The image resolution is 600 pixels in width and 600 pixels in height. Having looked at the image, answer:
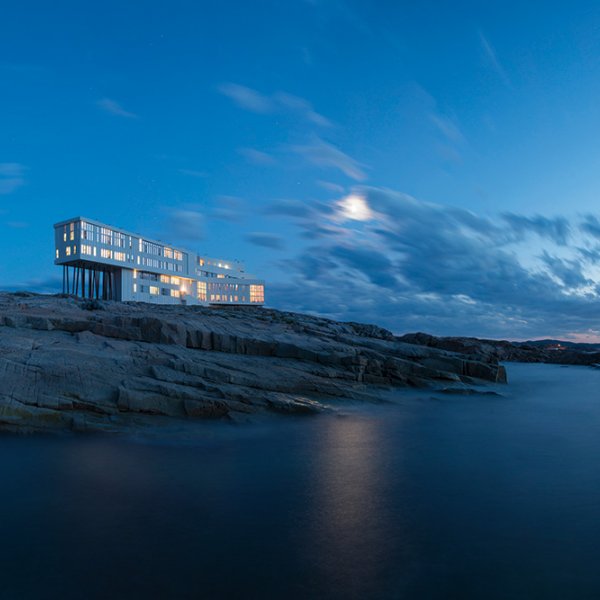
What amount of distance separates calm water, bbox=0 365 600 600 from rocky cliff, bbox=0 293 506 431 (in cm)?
180

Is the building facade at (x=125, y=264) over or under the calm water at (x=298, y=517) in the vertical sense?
over

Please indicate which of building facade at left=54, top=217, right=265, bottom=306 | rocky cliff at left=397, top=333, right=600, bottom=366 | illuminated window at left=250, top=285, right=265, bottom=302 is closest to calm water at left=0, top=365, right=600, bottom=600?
rocky cliff at left=397, top=333, right=600, bottom=366

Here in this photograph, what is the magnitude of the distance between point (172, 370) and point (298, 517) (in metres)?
11.8

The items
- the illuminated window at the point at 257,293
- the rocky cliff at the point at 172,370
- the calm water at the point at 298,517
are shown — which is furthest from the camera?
the illuminated window at the point at 257,293

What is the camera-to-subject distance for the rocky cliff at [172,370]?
646 inches

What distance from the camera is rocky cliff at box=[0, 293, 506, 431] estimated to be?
16.4 metres

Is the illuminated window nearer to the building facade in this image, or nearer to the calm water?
the building facade

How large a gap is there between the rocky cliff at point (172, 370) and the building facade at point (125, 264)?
34594mm

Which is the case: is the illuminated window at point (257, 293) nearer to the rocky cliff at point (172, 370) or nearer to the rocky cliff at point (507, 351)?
the rocky cliff at point (507, 351)

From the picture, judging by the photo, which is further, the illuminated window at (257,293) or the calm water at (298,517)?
the illuminated window at (257,293)

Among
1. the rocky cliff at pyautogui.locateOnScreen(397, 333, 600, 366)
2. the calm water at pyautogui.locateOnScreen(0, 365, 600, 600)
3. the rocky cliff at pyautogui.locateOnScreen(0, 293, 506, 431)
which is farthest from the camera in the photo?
the rocky cliff at pyautogui.locateOnScreen(397, 333, 600, 366)

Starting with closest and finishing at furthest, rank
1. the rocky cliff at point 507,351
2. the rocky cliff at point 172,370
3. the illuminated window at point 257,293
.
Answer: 1. the rocky cliff at point 172,370
2. the rocky cliff at point 507,351
3. the illuminated window at point 257,293

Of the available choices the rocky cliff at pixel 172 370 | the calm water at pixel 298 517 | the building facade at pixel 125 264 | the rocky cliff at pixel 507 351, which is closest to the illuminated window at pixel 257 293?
the building facade at pixel 125 264

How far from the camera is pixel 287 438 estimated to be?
16.4 m
